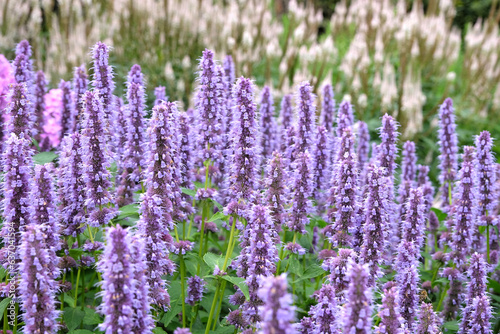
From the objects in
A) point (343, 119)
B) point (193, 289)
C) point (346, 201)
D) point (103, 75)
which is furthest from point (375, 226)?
point (103, 75)

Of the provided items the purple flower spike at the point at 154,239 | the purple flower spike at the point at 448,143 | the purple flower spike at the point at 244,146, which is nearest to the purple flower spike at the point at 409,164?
the purple flower spike at the point at 448,143

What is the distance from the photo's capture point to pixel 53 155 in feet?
16.0

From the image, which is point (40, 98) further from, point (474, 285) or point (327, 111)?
point (474, 285)

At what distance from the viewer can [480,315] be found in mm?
3873

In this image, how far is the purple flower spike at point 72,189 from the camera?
13.3ft

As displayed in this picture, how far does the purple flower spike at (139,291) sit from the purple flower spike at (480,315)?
237 cm

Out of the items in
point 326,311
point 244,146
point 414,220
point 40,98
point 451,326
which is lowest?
point 451,326

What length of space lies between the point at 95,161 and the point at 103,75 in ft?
3.39

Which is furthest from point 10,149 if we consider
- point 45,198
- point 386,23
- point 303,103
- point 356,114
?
point 386,23

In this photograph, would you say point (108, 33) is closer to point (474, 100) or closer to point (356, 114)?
point (356, 114)

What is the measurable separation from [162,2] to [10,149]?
11250mm

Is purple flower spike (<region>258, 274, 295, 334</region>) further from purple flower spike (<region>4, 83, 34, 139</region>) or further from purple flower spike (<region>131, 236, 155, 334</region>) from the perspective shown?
purple flower spike (<region>4, 83, 34, 139</region>)

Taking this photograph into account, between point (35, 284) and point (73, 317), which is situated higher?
point (35, 284)

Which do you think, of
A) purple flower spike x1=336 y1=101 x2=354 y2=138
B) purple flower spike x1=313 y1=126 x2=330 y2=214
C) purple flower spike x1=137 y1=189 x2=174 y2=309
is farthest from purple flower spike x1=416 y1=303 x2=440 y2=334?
purple flower spike x1=336 y1=101 x2=354 y2=138
